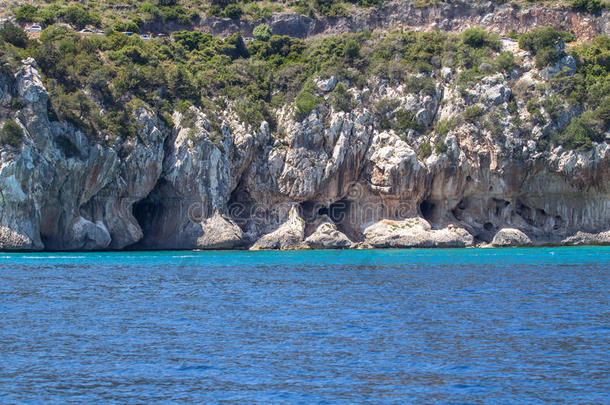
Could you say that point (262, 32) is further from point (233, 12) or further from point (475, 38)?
point (475, 38)

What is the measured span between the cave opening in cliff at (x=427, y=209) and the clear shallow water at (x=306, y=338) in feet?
99.8

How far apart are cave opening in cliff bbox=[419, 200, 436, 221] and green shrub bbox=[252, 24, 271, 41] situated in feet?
93.4

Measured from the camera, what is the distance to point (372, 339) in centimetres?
1777

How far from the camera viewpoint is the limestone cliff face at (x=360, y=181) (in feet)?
186

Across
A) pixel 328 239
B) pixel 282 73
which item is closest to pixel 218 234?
pixel 328 239

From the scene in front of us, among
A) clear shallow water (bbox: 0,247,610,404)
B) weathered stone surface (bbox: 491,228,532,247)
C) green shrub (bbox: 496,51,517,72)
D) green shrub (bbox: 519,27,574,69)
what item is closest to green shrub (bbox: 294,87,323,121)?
green shrub (bbox: 496,51,517,72)

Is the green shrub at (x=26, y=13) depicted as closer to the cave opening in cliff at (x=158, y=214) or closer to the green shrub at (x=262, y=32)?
the green shrub at (x=262, y=32)

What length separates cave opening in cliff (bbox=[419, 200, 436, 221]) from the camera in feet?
210

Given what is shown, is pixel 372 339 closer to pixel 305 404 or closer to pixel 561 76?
pixel 305 404

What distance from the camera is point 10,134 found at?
1825 inches

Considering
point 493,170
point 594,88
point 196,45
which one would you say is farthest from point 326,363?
point 196,45

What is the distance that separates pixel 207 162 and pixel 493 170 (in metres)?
23.9

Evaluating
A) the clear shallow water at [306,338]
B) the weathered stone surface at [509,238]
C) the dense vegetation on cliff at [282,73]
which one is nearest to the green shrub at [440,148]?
the dense vegetation on cliff at [282,73]

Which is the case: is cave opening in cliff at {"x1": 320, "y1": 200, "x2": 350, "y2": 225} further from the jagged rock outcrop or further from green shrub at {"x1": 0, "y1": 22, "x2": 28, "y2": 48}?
green shrub at {"x1": 0, "y1": 22, "x2": 28, "y2": 48}
